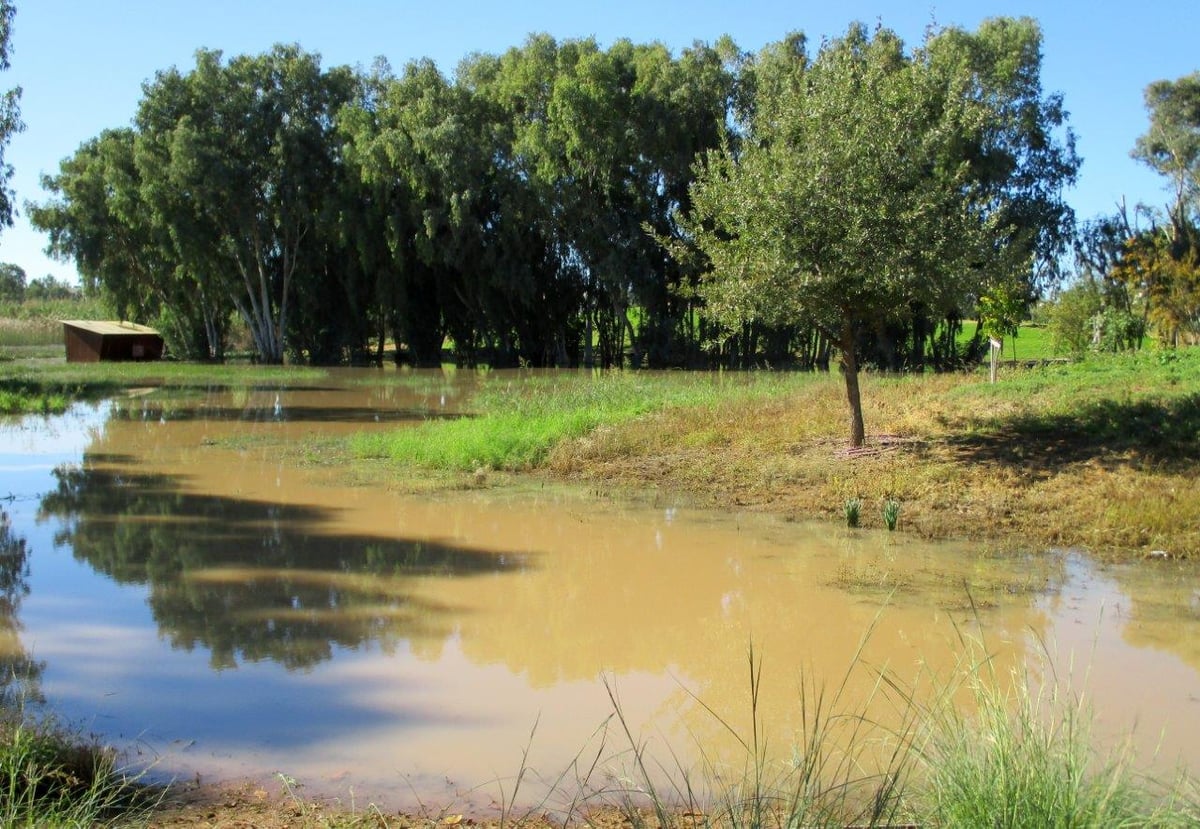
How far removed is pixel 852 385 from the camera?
15258mm

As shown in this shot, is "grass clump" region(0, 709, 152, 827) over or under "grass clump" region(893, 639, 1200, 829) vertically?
under

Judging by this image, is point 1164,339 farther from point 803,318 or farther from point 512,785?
point 512,785

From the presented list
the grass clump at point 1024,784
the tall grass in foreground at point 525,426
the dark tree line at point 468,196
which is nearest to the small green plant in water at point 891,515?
the tall grass in foreground at point 525,426

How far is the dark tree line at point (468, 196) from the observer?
1532 inches

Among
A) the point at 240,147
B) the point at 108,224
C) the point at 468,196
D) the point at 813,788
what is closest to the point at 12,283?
the point at 108,224

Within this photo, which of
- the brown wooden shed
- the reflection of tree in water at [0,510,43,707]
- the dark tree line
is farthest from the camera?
the brown wooden shed

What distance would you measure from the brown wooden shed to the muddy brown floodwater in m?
39.2

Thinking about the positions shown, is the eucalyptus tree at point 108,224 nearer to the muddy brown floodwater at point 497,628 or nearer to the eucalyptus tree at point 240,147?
the eucalyptus tree at point 240,147

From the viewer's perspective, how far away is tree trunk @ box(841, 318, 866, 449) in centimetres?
1509

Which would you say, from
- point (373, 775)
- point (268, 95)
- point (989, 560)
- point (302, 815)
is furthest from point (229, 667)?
point (268, 95)

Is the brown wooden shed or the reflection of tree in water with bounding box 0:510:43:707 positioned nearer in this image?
the reflection of tree in water with bounding box 0:510:43:707

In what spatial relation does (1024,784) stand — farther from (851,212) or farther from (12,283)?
(12,283)

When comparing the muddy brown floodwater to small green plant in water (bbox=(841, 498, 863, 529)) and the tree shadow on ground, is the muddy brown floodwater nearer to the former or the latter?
small green plant in water (bbox=(841, 498, 863, 529))

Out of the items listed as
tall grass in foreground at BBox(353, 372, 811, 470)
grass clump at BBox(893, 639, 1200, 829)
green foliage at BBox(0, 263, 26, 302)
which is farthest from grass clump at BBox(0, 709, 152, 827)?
green foliage at BBox(0, 263, 26, 302)
